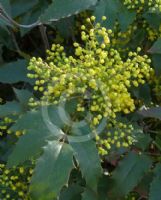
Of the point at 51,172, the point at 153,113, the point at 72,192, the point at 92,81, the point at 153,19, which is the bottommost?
the point at 72,192

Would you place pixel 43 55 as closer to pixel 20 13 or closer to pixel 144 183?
pixel 20 13

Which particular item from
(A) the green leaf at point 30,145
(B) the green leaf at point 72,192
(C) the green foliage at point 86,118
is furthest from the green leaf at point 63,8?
(B) the green leaf at point 72,192

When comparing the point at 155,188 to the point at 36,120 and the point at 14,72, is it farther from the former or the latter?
the point at 14,72

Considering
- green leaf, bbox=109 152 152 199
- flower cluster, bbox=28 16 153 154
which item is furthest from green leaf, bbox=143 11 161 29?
green leaf, bbox=109 152 152 199

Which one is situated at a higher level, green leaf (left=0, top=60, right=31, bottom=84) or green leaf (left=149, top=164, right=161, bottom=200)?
green leaf (left=0, top=60, right=31, bottom=84)

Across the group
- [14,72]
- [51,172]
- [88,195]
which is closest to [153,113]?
[88,195]

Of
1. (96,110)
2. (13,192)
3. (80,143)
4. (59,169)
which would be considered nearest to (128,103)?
(96,110)

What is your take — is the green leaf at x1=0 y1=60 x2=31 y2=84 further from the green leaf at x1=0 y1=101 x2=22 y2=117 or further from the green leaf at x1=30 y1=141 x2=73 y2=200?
the green leaf at x1=30 y1=141 x2=73 y2=200
